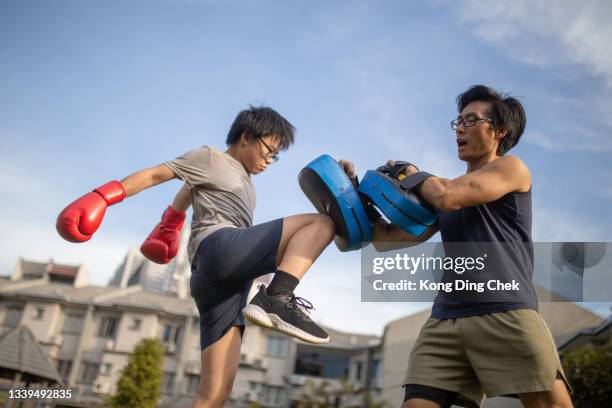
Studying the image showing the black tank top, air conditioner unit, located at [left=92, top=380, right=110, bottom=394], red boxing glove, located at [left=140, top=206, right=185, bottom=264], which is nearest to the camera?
the black tank top

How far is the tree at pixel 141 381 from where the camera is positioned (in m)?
20.7

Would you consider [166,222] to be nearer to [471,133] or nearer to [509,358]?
[471,133]

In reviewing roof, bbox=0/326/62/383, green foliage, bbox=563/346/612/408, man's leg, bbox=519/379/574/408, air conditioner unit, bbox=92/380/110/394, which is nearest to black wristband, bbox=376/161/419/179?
man's leg, bbox=519/379/574/408

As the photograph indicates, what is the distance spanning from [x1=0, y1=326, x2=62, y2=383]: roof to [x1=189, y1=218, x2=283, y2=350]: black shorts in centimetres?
1215

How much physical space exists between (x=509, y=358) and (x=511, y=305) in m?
0.23

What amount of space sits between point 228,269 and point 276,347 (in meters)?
28.0

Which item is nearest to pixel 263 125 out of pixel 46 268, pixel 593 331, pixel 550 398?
pixel 550 398

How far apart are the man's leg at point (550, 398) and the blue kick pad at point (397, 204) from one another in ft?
2.85

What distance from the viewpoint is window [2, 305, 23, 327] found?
94.8 feet

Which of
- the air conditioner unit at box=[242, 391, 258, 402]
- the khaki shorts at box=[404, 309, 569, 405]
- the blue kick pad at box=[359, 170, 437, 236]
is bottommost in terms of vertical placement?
the air conditioner unit at box=[242, 391, 258, 402]

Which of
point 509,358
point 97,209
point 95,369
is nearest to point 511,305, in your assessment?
point 509,358

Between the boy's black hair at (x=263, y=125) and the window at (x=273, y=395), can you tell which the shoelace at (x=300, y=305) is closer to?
the boy's black hair at (x=263, y=125)

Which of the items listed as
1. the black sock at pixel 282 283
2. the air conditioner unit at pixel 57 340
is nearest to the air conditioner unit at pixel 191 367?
the air conditioner unit at pixel 57 340

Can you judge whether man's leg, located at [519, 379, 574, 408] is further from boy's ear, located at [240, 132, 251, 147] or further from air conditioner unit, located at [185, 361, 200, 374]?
air conditioner unit, located at [185, 361, 200, 374]
